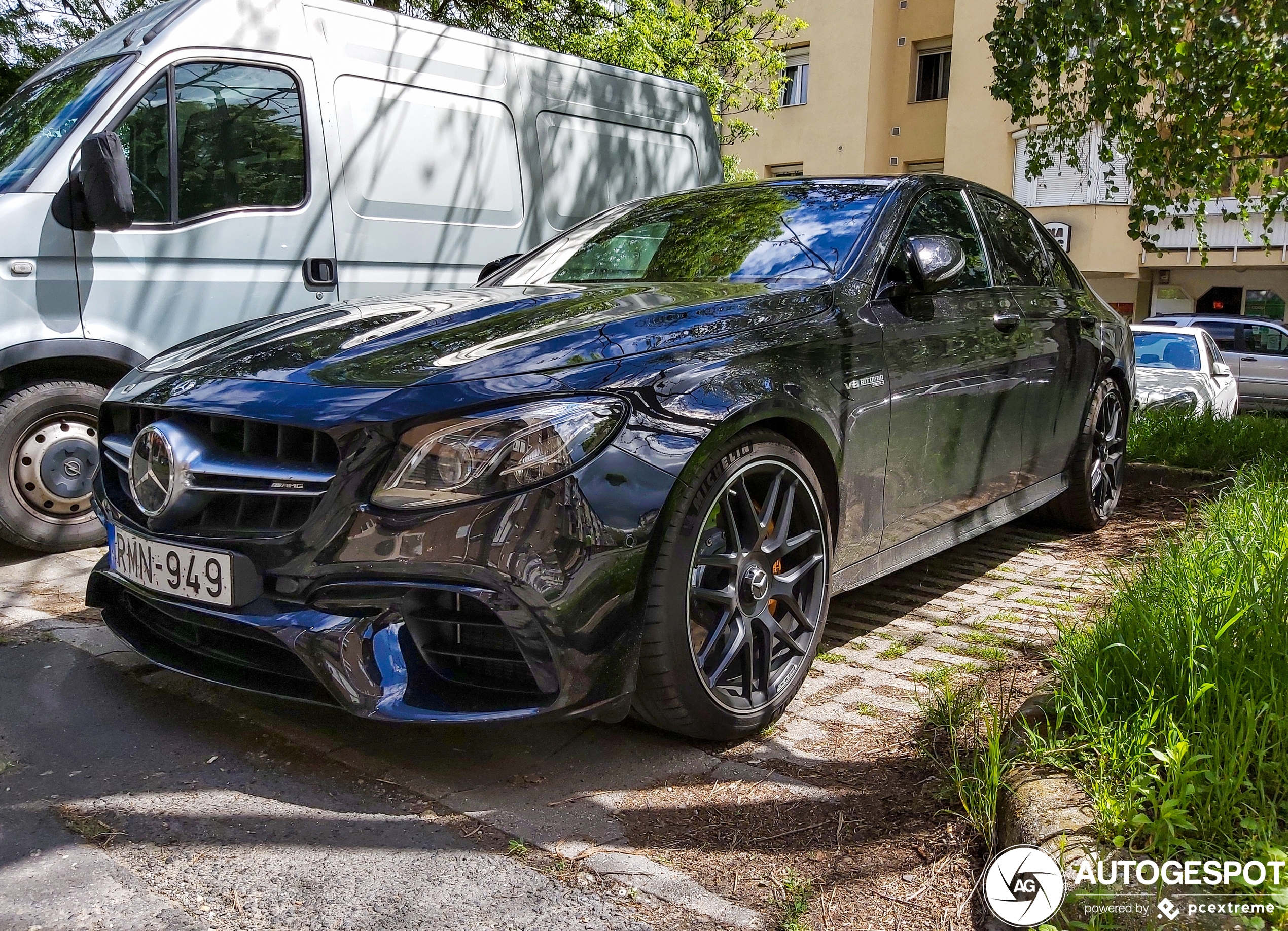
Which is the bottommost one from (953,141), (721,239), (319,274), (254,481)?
(254,481)

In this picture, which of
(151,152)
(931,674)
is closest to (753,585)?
Result: (931,674)

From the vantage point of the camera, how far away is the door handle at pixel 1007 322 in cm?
410

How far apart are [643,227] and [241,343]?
1.65 meters

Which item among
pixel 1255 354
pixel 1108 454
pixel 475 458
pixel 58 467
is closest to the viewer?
pixel 475 458

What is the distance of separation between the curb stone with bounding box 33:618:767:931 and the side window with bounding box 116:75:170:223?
2355mm

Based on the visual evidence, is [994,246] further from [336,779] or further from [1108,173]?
[1108,173]

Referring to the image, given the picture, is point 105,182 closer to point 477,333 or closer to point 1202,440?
point 477,333

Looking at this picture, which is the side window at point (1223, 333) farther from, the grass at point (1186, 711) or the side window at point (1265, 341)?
the grass at point (1186, 711)

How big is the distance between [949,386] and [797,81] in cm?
2502

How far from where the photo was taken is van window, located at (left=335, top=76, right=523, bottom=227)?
5.67 metres

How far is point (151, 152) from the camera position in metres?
4.98

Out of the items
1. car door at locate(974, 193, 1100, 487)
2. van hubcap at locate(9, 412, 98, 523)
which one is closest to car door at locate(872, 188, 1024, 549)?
car door at locate(974, 193, 1100, 487)

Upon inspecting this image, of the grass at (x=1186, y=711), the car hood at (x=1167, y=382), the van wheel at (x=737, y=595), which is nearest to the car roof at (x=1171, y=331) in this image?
the car hood at (x=1167, y=382)

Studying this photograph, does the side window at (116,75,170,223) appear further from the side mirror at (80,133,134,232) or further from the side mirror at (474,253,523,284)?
the side mirror at (474,253,523,284)
